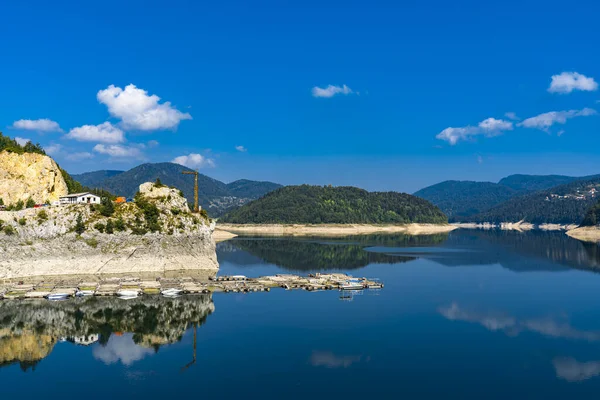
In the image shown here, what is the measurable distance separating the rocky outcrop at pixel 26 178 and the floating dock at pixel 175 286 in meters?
37.4

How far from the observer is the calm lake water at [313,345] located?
4325cm

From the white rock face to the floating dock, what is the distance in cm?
2335

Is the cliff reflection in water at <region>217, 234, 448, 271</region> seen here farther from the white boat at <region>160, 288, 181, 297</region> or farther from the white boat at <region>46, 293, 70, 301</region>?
the white boat at <region>46, 293, 70, 301</region>

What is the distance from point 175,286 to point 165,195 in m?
32.3

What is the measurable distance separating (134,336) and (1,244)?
46.4m

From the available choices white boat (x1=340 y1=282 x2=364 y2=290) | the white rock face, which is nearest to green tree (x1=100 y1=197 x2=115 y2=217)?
the white rock face

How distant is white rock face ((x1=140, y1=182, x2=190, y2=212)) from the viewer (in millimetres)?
108312

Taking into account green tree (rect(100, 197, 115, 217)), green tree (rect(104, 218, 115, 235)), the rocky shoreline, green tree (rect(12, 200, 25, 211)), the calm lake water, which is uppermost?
green tree (rect(12, 200, 25, 211))

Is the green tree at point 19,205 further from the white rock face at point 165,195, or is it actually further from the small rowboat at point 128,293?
the small rowboat at point 128,293

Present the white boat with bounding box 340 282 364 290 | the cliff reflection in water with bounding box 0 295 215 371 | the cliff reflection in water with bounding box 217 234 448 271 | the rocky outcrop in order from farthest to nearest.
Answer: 1. the cliff reflection in water with bounding box 217 234 448 271
2. the rocky outcrop
3. the white boat with bounding box 340 282 364 290
4. the cliff reflection in water with bounding box 0 295 215 371

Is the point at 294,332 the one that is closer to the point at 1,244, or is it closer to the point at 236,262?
the point at 1,244

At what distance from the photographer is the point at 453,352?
2078 inches

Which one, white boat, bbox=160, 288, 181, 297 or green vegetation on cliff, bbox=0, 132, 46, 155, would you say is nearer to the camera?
white boat, bbox=160, 288, 181, 297

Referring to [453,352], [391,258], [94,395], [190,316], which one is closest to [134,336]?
[190,316]
